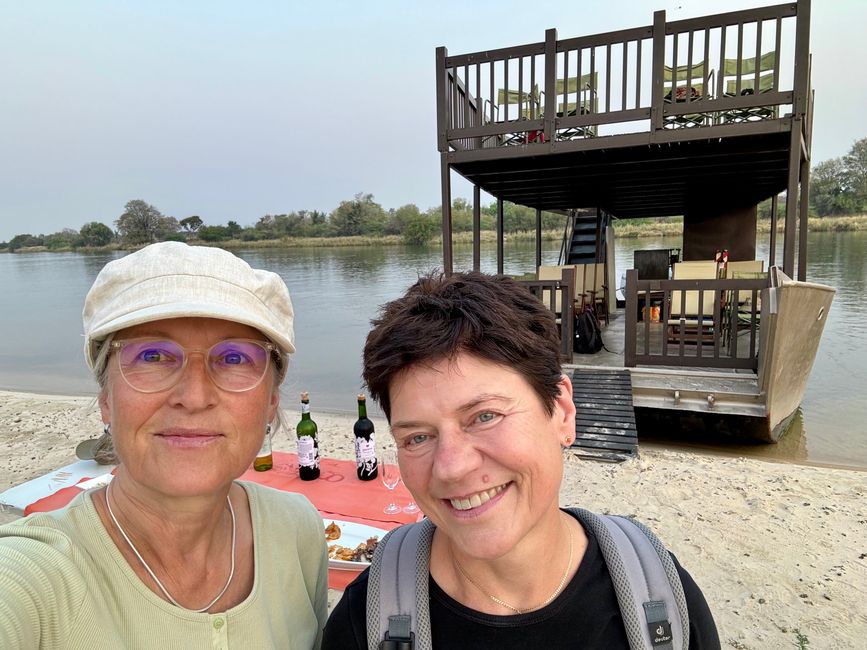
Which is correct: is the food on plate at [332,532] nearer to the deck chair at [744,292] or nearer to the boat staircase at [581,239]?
the deck chair at [744,292]

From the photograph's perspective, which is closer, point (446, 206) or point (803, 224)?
point (803, 224)

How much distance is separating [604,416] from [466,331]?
5.50 metres

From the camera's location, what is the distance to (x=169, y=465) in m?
1.05

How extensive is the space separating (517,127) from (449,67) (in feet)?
3.90

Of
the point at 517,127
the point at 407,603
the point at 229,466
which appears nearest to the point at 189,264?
the point at 229,466

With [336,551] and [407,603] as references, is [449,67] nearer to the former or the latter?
[336,551]

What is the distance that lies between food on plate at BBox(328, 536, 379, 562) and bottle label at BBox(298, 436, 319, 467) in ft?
2.42

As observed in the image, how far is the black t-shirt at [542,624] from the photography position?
109 cm

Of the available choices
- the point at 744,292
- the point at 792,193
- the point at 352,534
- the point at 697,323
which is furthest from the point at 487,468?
the point at 744,292

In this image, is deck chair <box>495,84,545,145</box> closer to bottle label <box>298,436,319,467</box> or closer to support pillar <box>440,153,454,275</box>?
support pillar <box>440,153,454,275</box>

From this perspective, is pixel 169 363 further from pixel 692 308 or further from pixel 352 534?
pixel 692 308

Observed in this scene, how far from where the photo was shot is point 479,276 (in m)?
1.20

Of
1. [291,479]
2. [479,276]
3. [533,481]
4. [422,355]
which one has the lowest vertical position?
[291,479]

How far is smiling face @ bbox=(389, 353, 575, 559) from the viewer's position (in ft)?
3.49
